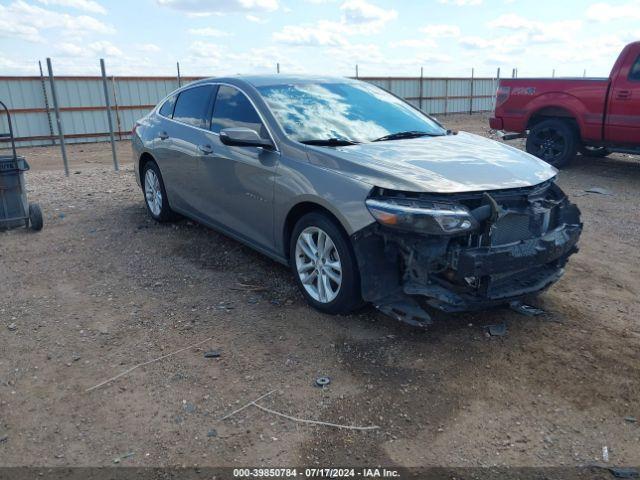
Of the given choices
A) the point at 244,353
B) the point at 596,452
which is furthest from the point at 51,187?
the point at 596,452

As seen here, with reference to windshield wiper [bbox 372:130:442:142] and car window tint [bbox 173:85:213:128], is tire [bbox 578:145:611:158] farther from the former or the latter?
car window tint [bbox 173:85:213:128]

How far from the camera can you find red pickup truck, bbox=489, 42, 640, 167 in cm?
844

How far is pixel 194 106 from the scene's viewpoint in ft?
17.6

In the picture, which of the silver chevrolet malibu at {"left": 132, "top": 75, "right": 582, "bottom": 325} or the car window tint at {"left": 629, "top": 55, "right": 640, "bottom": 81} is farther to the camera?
the car window tint at {"left": 629, "top": 55, "right": 640, "bottom": 81}

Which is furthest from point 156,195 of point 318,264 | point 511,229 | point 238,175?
point 511,229

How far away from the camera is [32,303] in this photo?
4.29 m

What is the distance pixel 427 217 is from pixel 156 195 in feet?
13.1

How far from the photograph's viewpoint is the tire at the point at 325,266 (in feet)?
11.7

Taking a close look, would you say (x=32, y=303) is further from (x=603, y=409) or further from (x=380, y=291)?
(x=603, y=409)

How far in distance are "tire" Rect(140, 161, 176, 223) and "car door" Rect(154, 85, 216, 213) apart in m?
0.18

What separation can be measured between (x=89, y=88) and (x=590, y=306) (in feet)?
58.2

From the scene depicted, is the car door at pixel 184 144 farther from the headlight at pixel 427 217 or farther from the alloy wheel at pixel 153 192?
the headlight at pixel 427 217

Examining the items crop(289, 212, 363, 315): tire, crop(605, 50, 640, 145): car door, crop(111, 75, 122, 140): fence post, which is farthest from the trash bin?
crop(111, 75, 122, 140): fence post

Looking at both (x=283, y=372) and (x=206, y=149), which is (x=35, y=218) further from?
(x=283, y=372)
